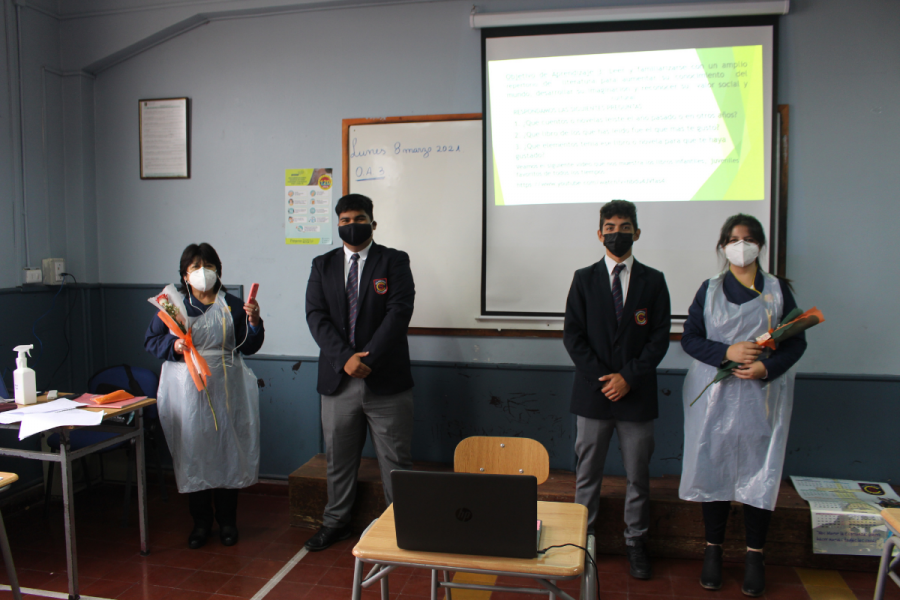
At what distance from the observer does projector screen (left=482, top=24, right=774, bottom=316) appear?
2.79 meters

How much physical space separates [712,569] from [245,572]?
193 cm

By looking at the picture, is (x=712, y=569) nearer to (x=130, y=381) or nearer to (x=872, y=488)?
(x=872, y=488)

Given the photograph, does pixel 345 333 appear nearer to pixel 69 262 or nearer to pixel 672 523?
pixel 672 523

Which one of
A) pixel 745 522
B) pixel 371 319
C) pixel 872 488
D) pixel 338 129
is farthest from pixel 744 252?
pixel 338 129

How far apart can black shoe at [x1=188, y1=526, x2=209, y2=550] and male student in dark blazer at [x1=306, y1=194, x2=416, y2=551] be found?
1.63 feet

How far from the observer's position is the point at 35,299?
322cm

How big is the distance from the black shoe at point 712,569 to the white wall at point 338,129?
2.99 feet

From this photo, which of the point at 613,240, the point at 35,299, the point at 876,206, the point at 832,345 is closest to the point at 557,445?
the point at 613,240

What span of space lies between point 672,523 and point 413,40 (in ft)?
8.97

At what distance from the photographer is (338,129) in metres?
3.18

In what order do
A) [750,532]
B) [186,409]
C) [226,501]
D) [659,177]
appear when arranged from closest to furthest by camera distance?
[750,532] → [186,409] → [226,501] → [659,177]

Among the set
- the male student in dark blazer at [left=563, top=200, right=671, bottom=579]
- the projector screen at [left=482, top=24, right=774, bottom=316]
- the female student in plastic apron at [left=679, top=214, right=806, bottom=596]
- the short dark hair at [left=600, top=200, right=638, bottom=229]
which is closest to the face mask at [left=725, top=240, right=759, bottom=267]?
→ the female student in plastic apron at [left=679, top=214, right=806, bottom=596]

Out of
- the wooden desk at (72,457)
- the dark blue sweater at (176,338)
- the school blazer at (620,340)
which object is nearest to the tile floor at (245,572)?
the wooden desk at (72,457)

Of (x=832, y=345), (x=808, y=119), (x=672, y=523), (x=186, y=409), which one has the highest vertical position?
(x=808, y=119)
